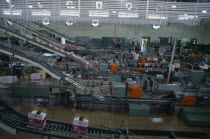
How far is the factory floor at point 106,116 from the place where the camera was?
9.49 metres

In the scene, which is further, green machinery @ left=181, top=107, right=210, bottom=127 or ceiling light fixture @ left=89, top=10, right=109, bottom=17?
ceiling light fixture @ left=89, top=10, right=109, bottom=17

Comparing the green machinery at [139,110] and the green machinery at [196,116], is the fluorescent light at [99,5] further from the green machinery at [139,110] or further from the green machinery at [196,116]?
the green machinery at [196,116]

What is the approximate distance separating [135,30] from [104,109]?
54.8 feet

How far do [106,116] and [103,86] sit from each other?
192 cm

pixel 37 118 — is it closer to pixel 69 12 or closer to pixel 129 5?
pixel 69 12

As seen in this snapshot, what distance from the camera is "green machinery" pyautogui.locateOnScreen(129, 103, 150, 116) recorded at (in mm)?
10258

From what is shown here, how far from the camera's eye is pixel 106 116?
10250 mm

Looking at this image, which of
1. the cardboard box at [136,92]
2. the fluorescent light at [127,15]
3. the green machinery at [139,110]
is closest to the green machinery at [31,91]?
the cardboard box at [136,92]

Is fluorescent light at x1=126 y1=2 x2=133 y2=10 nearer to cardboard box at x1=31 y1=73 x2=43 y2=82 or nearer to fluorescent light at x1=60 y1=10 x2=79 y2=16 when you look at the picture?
fluorescent light at x1=60 y1=10 x2=79 y2=16

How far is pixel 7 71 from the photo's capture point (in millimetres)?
15797

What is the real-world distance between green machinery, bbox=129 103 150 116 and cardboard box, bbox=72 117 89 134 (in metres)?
4.02

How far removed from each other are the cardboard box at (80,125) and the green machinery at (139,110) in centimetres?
402

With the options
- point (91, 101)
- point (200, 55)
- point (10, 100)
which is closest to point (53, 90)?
point (91, 101)

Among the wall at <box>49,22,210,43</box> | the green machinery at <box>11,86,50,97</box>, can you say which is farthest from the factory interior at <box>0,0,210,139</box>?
the wall at <box>49,22,210,43</box>
